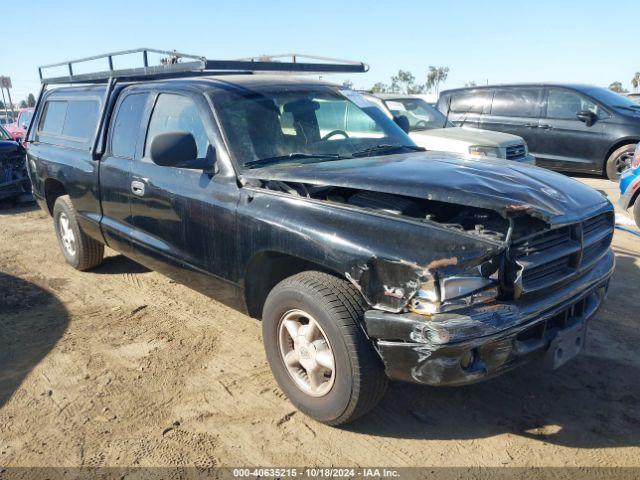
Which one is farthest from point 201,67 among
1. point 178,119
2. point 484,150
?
point 484,150

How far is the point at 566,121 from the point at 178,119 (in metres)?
8.66

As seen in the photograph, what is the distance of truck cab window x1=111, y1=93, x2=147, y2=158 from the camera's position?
4316mm

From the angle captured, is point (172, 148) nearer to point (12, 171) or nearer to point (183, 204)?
point (183, 204)

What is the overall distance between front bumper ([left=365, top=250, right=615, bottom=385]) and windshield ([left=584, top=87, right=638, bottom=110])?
353 inches

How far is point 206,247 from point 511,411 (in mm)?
2118

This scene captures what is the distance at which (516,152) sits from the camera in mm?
8164

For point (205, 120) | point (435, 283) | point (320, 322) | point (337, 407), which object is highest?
point (205, 120)

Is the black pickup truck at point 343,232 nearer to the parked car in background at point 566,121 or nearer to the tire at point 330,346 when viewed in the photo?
the tire at point 330,346

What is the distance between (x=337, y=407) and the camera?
2799 mm

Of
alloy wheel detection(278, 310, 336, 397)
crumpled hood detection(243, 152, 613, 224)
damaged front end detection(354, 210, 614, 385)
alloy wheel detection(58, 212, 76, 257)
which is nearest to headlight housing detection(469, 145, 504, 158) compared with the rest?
crumpled hood detection(243, 152, 613, 224)

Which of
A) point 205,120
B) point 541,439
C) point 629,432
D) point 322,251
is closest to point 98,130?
point 205,120

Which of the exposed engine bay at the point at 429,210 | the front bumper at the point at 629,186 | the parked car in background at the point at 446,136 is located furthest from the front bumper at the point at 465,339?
the front bumper at the point at 629,186

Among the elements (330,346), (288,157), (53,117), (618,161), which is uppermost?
(53,117)

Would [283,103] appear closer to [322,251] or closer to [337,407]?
[322,251]
